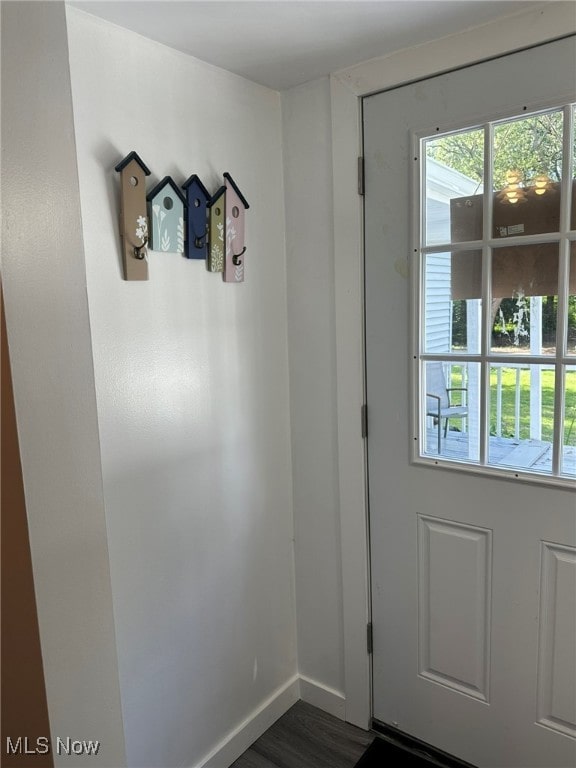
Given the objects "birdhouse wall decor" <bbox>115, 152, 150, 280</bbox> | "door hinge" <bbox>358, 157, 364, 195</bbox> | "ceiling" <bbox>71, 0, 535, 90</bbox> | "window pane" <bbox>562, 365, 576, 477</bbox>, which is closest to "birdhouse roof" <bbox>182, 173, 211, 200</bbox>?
"birdhouse wall decor" <bbox>115, 152, 150, 280</bbox>

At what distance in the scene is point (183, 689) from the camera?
1628 mm

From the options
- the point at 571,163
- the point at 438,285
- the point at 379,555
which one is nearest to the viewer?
the point at 571,163

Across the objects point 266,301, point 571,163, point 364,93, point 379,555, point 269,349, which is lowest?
point 379,555

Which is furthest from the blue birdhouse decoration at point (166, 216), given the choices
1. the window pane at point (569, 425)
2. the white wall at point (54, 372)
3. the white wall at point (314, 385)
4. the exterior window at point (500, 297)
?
the window pane at point (569, 425)

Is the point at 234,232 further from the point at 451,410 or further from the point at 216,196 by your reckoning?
the point at 451,410

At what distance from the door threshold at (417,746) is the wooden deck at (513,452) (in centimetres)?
96

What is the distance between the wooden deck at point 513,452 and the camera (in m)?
1.46

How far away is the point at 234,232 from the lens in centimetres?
169

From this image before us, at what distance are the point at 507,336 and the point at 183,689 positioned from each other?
1.37 meters

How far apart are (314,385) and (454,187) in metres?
0.75

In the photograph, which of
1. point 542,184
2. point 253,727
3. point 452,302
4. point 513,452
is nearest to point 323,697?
point 253,727

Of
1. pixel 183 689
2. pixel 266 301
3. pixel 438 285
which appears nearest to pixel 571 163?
pixel 438 285

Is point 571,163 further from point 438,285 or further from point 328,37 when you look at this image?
point 328,37

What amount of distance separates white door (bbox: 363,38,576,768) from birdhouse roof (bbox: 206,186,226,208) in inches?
17.3
